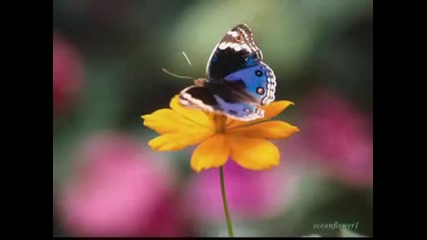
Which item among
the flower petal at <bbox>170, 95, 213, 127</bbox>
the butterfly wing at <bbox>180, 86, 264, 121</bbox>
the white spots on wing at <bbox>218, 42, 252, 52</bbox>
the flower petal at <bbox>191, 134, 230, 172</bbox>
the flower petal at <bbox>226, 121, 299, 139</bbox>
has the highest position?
the white spots on wing at <bbox>218, 42, 252, 52</bbox>

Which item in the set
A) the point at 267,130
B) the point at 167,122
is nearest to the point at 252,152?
the point at 267,130

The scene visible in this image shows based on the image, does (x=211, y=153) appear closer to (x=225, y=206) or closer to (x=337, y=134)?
(x=225, y=206)

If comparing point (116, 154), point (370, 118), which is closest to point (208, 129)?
point (116, 154)

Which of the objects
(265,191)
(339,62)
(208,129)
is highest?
(339,62)

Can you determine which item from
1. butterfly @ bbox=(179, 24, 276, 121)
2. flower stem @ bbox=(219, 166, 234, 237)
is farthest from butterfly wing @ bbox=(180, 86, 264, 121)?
flower stem @ bbox=(219, 166, 234, 237)

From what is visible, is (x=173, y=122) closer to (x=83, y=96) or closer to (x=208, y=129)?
(x=208, y=129)

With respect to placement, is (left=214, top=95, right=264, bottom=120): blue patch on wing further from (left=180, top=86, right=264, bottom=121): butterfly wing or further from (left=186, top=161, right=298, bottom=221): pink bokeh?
(left=186, top=161, right=298, bottom=221): pink bokeh
